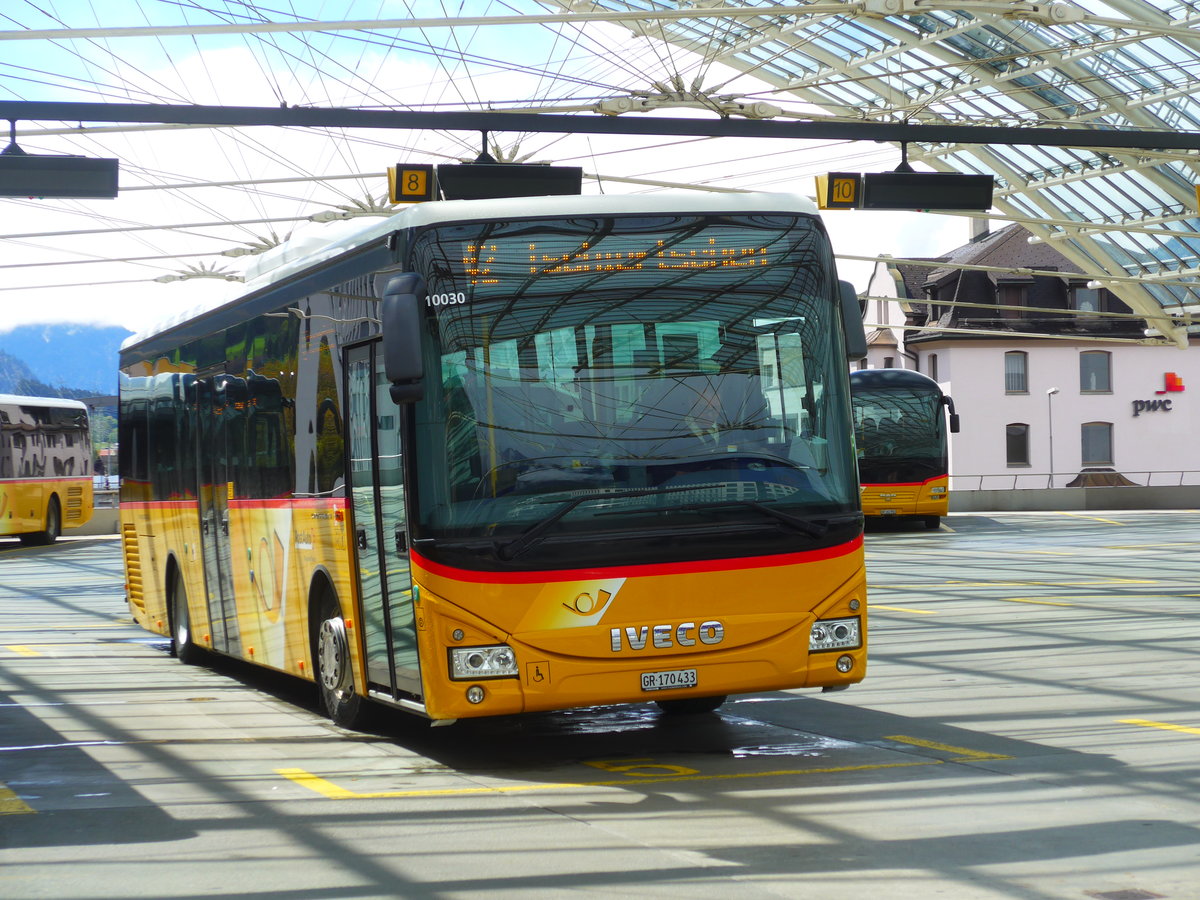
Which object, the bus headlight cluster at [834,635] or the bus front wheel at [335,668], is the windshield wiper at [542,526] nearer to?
the bus headlight cluster at [834,635]

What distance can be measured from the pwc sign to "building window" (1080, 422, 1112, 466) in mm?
1397

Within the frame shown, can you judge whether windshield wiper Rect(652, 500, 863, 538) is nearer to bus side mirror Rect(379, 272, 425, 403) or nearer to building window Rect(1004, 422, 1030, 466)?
bus side mirror Rect(379, 272, 425, 403)

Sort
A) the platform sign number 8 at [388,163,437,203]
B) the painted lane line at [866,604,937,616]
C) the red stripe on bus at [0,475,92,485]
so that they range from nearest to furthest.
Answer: the painted lane line at [866,604,937,616]
the platform sign number 8 at [388,163,437,203]
the red stripe on bus at [0,475,92,485]

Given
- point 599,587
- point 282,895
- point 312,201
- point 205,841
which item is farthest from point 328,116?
point 312,201

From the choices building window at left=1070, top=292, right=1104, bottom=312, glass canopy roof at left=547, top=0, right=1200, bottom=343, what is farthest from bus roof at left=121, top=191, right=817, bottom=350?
building window at left=1070, top=292, right=1104, bottom=312

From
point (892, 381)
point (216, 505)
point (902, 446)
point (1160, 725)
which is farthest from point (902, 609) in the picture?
point (892, 381)

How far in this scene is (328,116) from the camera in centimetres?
1652

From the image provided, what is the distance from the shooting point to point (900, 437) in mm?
40281

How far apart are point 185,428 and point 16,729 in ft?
12.8

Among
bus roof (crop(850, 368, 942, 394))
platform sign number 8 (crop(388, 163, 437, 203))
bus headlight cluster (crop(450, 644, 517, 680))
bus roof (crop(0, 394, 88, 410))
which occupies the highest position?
platform sign number 8 (crop(388, 163, 437, 203))

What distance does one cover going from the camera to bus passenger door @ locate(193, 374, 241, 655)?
44.2ft

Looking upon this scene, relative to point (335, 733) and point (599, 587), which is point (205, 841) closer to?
point (599, 587)

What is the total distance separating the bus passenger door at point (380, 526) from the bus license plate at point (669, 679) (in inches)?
46.8

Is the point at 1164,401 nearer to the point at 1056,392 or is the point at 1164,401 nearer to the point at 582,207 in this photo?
the point at 1056,392
